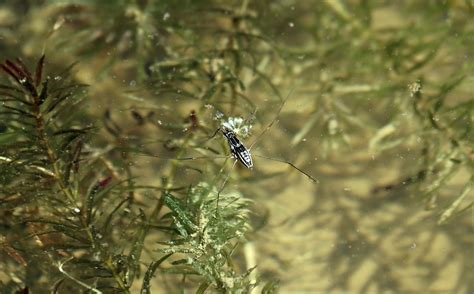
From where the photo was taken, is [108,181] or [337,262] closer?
[108,181]

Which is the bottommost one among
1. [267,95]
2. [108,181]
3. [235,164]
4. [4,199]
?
[4,199]

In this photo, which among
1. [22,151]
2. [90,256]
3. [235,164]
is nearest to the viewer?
[22,151]

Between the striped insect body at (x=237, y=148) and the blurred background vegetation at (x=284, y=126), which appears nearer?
the striped insect body at (x=237, y=148)

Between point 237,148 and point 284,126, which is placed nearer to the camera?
point 237,148

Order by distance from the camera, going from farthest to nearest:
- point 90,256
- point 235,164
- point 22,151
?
1. point 235,164
2. point 90,256
3. point 22,151

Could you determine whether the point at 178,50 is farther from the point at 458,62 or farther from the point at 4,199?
the point at 458,62

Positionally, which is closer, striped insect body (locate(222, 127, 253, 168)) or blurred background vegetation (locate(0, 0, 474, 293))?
striped insect body (locate(222, 127, 253, 168))

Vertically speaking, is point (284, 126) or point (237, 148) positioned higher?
point (284, 126)

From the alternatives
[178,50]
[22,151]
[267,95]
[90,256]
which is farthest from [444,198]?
[22,151]
